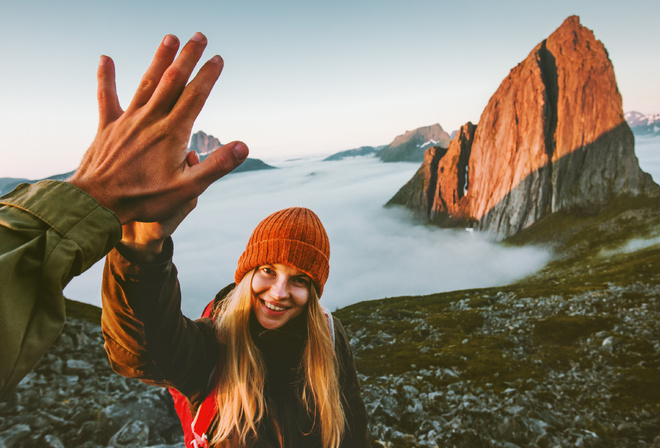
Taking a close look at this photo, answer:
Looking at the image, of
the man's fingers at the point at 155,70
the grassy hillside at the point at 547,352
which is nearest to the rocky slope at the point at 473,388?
the grassy hillside at the point at 547,352

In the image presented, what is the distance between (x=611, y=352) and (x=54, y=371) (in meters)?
28.9

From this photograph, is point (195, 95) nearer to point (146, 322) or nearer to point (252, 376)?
point (146, 322)

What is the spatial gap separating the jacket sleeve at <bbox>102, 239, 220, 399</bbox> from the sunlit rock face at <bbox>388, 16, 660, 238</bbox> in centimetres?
12170

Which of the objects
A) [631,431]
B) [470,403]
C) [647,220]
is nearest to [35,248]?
[470,403]

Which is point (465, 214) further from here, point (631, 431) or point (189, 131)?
point (189, 131)

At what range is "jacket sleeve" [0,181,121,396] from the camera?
51.1 inches

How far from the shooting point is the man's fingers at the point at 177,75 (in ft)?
6.16

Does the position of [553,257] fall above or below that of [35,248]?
below

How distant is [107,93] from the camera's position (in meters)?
2.12

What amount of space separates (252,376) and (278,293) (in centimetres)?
98

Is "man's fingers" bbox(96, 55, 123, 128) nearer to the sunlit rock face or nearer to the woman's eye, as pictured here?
the woman's eye

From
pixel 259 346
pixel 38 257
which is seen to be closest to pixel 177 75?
pixel 38 257

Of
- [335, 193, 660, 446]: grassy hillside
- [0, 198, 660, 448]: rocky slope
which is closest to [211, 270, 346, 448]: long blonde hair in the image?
[0, 198, 660, 448]: rocky slope

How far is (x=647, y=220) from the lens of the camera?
8094cm
